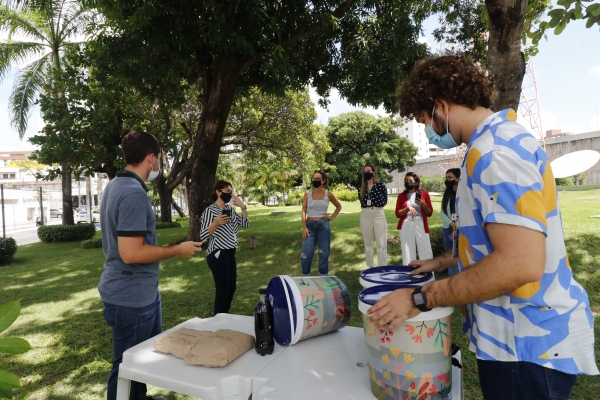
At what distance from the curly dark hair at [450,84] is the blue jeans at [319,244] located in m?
4.83

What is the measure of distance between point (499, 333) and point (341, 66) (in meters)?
8.70

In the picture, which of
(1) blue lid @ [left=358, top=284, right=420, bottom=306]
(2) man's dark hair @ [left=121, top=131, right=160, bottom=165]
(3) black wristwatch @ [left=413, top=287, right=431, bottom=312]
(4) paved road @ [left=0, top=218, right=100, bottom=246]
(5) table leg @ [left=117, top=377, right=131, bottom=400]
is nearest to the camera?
(3) black wristwatch @ [left=413, top=287, right=431, bottom=312]

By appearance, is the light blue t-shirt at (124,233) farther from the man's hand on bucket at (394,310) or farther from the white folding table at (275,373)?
the man's hand on bucket at (394,310)

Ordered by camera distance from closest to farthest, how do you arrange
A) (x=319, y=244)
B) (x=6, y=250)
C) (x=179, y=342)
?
(x=179, y=342) → (x=319, y=244) → (x=6, y=250)

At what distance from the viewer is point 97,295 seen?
6.89m

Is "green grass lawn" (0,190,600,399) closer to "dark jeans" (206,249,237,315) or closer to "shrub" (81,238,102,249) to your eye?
"shrub" (81,238,102,249)

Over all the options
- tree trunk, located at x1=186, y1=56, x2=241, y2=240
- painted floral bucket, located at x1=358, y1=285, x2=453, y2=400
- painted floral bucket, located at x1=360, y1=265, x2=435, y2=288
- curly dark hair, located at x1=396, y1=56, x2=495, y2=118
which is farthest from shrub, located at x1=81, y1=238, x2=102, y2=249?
curly dark hair, located at x1=396, y1=56, x2=495, y2=118

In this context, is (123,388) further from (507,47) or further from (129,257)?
(507,47)

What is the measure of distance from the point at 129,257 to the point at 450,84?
6.18 feet

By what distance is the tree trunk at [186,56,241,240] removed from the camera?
28.0 ft

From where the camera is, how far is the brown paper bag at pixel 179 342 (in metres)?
1.80

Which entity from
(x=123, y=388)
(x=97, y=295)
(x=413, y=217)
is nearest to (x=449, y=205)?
(x=413, y=217)

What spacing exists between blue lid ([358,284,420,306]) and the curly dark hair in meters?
0.71

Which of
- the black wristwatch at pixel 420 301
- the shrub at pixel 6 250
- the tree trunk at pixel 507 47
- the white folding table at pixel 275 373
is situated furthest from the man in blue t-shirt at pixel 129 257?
the shrub at pixel 6 250
